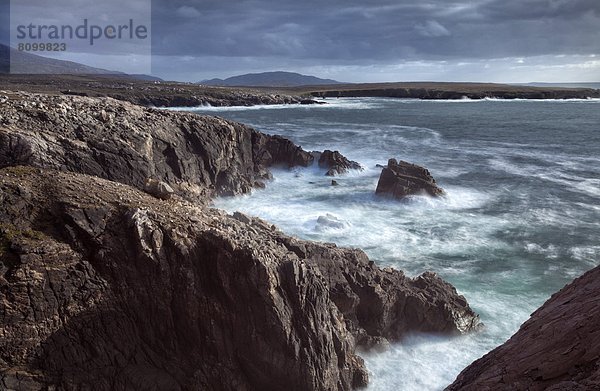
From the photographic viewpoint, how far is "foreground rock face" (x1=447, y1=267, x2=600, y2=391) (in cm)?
828

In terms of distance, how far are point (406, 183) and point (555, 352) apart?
105ft

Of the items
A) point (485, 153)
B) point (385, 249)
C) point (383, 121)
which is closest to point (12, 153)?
point (385, 249)

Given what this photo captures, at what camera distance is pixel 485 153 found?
6581 cm

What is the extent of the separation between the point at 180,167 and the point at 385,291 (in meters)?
19.7

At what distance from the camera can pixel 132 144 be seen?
28531 millimetres

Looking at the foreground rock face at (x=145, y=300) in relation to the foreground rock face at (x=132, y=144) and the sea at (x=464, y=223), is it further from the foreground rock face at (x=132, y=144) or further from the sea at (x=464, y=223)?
the foreground rock face at (x=132, y=144)

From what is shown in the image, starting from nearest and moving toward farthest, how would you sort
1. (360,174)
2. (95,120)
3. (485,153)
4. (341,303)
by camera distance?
1. (341,303)
2. (95,120)
3. (360,174)
4. (485,153)

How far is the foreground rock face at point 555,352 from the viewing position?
828 centimetres

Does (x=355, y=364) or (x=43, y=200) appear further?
(x=355, y=364)

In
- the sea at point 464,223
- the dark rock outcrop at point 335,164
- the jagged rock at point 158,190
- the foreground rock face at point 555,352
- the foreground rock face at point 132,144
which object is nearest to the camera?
the foreground rock face at point 555,352

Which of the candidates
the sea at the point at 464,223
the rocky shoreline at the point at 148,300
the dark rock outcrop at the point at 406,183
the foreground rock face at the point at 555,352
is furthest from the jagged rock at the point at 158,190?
the dark rock outcrop at the point at 406,183

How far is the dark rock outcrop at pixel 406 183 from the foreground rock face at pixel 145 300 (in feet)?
81.9

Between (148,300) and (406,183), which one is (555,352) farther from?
(406,183)

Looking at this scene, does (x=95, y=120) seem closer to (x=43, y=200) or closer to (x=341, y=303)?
(x=43, y=200)
